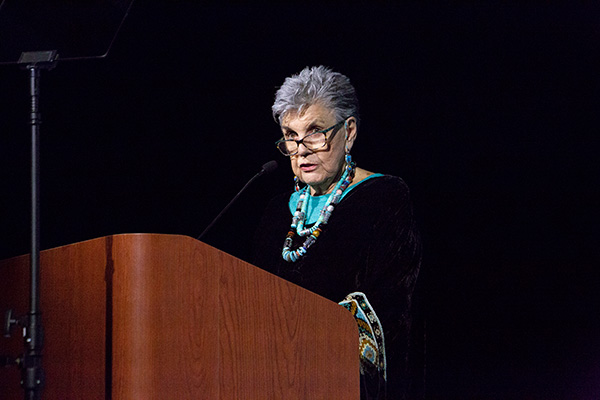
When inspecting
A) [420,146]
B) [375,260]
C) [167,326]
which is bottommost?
[167,326]

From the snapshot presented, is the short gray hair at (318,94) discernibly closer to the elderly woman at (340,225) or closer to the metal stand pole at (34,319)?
the elderly woman at (340,225)

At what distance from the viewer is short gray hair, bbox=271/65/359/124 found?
2.58 m

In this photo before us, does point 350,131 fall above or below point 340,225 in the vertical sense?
above

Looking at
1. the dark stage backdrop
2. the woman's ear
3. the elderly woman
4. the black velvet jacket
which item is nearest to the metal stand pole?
the elderly woman

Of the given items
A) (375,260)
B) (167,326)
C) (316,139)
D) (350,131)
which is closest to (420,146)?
(350,131)

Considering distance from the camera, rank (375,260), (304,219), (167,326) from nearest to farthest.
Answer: (167,326), (375,260), (304,219)

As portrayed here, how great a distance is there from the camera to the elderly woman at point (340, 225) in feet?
7.56

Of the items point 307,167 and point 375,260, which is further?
point 307,167

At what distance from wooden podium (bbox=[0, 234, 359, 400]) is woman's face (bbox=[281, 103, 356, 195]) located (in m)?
1.00

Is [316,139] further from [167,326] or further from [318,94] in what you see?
[167,326]

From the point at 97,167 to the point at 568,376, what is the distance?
205 centimetres

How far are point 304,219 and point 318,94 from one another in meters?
0.44

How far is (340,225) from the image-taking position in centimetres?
251

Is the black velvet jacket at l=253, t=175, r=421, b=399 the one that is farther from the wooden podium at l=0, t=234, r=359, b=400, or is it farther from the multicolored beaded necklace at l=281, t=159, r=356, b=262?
the wooden podium at l=0, t=234, r=359, b=400
